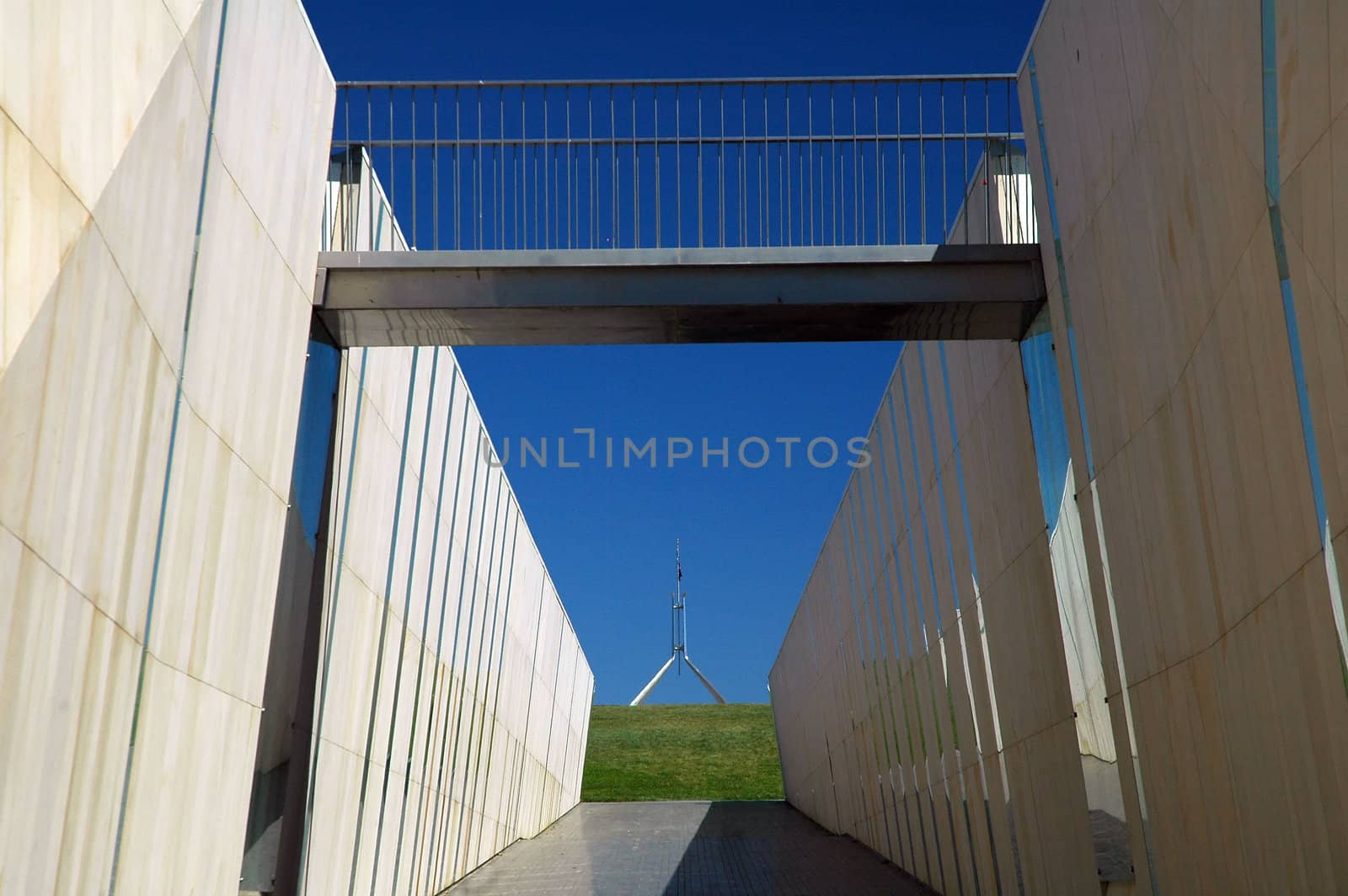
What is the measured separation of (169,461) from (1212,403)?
530 cm

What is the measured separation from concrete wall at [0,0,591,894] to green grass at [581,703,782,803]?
40904mm

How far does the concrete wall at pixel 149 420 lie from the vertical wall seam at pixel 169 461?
0.02 m

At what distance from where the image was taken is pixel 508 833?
28.5 metres

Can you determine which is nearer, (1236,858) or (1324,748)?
(1324,748)

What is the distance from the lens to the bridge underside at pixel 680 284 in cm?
1175

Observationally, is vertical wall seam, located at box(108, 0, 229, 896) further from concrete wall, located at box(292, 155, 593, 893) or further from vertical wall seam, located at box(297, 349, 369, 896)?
vertical wall seam, located at box(297, 349, 369, 896)

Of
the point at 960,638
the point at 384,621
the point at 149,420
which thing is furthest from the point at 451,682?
the point at 149,420

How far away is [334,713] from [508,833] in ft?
53.0

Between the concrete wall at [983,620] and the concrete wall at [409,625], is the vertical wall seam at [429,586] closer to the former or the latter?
the concrete wall at [409,625]

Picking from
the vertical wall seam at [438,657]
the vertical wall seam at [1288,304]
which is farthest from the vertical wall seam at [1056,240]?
the vertical wall seam at [438,657]

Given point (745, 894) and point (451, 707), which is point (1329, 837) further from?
point (451, 707)

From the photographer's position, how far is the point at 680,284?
474 inches

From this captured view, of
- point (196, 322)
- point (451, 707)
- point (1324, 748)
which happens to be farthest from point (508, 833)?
point (1324, 748)

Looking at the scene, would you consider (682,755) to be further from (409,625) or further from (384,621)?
(384,621)
